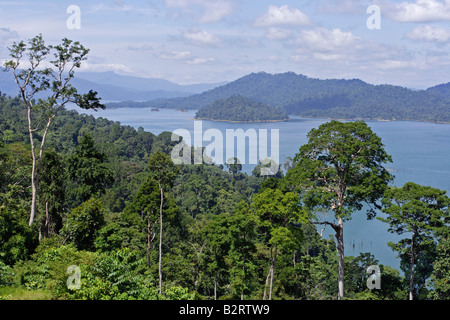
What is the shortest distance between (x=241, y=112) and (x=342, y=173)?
6268 inches

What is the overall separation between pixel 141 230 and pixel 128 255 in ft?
32.7

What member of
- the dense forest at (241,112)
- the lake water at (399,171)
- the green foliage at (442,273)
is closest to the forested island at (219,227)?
the green foliage at (442,273)

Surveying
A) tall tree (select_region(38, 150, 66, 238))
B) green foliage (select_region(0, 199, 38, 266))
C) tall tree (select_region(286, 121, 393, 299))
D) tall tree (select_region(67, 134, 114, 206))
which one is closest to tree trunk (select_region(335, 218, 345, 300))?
tall tree (select_region(286, 121, 393, 299))

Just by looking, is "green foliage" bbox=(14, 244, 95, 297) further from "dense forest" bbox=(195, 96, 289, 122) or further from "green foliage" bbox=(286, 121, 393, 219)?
"dense forest" bbox=(195, 96, 289, 122)

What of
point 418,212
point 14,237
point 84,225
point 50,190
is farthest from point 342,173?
point 50,190

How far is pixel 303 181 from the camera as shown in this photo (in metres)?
11.7

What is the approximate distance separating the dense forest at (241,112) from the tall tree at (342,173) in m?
148

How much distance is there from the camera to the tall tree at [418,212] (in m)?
10.6

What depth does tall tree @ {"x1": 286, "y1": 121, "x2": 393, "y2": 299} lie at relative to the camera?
1122 centimetres

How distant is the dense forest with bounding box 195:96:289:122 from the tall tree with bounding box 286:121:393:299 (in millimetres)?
148008

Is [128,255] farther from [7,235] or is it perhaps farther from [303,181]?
[303,181]

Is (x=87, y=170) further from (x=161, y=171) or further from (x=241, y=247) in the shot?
(x=241, y=247)

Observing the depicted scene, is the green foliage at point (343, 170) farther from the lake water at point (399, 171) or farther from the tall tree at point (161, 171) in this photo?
the lake water at point (399, 171)
